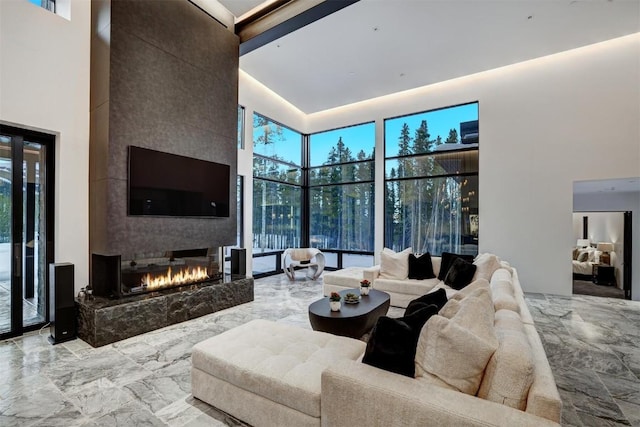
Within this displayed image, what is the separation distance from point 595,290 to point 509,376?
22.6ft

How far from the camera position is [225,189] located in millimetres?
5137

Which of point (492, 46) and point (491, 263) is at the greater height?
point (492, 46)

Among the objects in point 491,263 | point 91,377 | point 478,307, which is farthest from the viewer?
point 491,263

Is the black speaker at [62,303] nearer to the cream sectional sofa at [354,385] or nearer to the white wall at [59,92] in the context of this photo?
the white wall at [59,92]

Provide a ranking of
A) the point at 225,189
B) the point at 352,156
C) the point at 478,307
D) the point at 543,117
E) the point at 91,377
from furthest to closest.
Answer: the point at 352,156, the point at 543,117, the point at 225,189, the point at 91,377, the point at 478,307

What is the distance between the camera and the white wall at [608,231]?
622 cm

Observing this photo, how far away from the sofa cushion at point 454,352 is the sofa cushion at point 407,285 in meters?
3.33

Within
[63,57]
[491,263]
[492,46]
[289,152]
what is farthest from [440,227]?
[63,57]

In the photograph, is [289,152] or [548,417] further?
[289,152]

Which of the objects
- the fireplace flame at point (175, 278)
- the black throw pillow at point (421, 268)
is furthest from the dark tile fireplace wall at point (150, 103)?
the black throw pillow at point (421, 268)

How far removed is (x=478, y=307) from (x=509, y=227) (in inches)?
209

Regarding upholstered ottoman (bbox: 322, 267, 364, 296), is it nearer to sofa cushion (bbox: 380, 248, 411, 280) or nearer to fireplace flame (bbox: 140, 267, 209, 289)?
sofa cushion (bbox: 380, 248, 411, 280)

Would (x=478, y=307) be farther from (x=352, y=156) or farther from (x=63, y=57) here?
(x=352, y=156)

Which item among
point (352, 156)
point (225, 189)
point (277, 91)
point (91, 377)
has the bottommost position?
point (91, 377)
